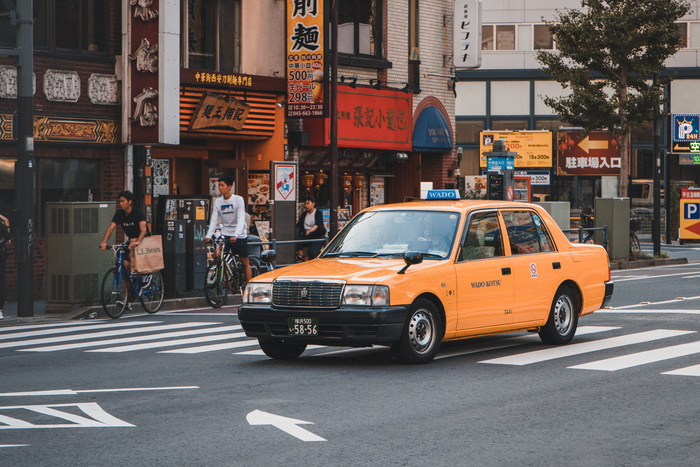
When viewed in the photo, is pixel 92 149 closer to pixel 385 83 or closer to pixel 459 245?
pixel 385 83

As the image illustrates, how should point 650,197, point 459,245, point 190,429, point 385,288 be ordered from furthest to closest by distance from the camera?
1. point 650,197
2. point 459,245
3. point 385,288
4. point 190,429

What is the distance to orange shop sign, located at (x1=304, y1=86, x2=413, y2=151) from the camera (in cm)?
2850

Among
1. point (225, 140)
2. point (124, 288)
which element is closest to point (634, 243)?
point (225, 140)

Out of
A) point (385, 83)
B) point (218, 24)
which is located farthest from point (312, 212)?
point (385, 83)

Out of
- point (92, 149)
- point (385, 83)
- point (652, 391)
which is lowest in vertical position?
point (652, 391)

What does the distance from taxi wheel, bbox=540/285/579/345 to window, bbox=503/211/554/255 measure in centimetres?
57

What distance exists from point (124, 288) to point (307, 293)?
23.9 ft

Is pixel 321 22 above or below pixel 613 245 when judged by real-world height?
above

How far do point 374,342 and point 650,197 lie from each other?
4731 centimetres

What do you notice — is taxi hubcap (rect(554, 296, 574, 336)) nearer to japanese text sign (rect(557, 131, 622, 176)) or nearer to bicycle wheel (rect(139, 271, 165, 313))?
bicycle wheel (rect(139, 271, 165, 313))

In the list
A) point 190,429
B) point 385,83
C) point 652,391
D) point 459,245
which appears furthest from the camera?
point 385,83

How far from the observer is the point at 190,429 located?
8500 millimetres

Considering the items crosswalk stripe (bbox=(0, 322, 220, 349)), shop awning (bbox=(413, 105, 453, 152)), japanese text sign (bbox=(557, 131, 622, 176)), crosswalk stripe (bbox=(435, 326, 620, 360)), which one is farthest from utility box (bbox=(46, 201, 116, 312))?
japanese text sign (bbox=(557, 131, 622, 176))

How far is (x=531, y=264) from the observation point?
13234 millimetres
